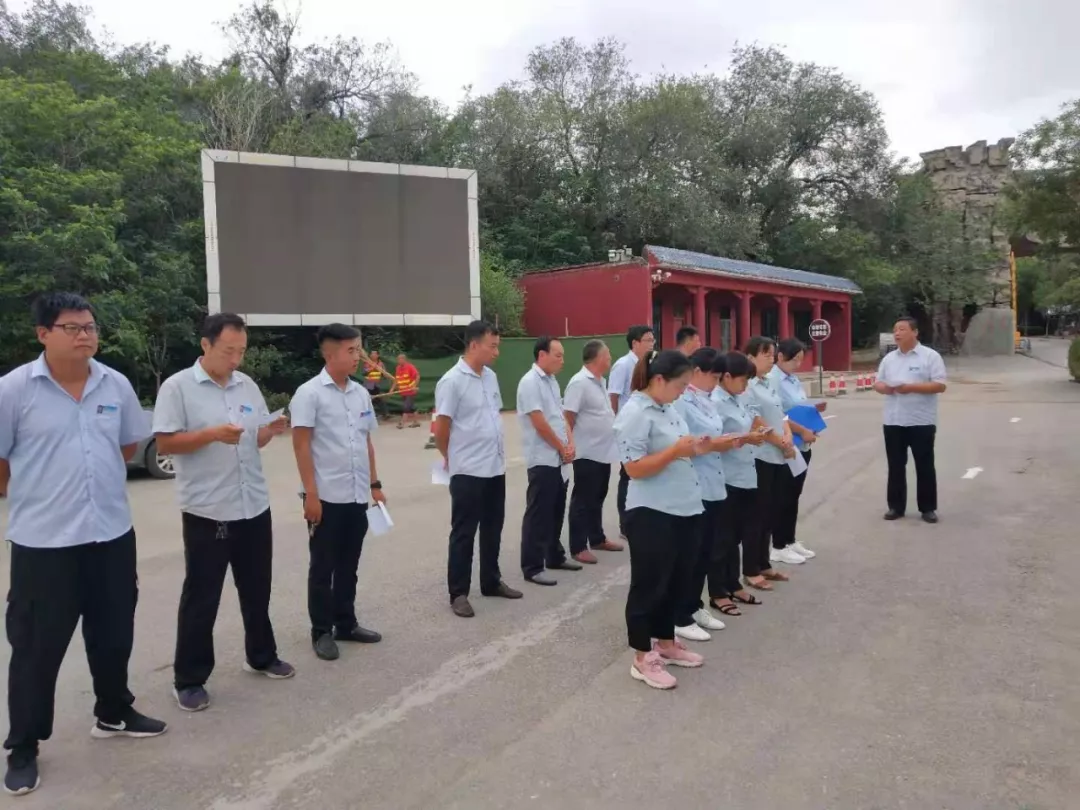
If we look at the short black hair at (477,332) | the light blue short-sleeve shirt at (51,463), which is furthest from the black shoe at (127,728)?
the short black hair at (477,332)

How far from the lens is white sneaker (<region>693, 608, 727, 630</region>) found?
4855mm

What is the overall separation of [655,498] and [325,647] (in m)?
1.92

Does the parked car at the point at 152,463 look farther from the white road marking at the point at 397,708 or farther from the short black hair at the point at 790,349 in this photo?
the short black hair at the point at 790,349

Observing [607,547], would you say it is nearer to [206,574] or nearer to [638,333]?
[638,333]

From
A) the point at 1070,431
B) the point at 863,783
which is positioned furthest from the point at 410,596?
the point at 1070,431

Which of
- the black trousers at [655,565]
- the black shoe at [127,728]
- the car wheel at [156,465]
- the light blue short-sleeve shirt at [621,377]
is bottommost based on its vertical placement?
the black shoe at [127,728]

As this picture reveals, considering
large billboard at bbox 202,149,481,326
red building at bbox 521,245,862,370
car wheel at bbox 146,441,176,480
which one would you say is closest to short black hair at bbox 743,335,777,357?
car wheel at bbox 146,441,176,480

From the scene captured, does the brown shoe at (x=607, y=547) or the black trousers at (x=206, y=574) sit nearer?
the black trousers at (x=206, y=574)

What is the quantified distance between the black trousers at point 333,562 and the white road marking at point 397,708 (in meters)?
0.70

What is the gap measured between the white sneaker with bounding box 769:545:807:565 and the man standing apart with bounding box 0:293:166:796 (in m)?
4.57

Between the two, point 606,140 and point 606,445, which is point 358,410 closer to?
point 606,445

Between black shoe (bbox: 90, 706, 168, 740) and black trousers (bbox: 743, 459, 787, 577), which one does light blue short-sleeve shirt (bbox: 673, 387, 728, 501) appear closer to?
black trousers (bbox: 743, 459, 787, 577)

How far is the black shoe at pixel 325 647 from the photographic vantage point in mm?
4465

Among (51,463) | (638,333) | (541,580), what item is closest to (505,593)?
(541,580)
